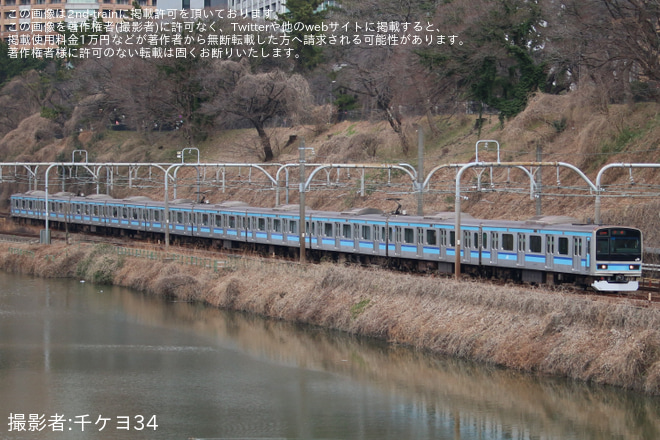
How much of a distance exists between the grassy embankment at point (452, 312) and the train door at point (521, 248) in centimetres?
255

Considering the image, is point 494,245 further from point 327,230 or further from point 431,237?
point 327,230

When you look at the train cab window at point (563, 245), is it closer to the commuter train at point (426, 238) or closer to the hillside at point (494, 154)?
the commuter train at point (426, 238)

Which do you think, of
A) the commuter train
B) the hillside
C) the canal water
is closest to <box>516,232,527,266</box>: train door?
the commuter train

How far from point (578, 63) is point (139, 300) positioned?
2341 cm

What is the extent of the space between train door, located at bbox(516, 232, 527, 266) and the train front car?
8.70 ft

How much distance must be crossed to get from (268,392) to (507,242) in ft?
33.5

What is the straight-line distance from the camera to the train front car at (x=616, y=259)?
25.1m

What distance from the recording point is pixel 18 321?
31.2m

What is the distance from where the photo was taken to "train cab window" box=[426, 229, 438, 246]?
3089cm

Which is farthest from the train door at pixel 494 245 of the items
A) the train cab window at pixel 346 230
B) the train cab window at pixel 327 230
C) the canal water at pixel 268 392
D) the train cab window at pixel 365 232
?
the train cab window at pixel 327 230

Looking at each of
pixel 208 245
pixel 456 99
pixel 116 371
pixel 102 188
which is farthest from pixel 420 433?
pixel 102 188

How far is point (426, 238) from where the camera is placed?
103 feet

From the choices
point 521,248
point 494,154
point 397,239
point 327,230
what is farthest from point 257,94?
point 521,248

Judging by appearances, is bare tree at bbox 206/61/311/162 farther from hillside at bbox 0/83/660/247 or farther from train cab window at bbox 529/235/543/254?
train cab window at bbox 529/235/543/254
